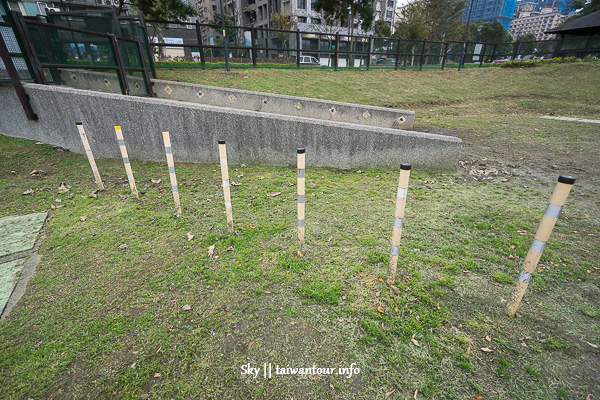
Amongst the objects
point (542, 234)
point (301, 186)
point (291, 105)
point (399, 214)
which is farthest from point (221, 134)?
point (542, 234)

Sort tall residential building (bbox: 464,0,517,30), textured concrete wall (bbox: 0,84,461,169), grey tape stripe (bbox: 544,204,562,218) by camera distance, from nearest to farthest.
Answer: grey tape stripe (bbox: 544,204,562,218), textured concrete wall (bbox: 0,84,461,169), tall residential building (bbox: 464,0,517,30)

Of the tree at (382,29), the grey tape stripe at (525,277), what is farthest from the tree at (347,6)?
the grey tape stripe at (525,277)

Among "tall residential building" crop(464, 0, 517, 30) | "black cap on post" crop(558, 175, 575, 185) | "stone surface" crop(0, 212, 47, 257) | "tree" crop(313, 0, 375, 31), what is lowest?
"stone surface" crop(0, 212, 47, 257)

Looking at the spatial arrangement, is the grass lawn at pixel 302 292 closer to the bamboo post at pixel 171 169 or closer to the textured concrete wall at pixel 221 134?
the bamboo post at pixel 171 169

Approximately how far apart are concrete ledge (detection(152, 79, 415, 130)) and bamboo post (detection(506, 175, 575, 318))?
7752mm

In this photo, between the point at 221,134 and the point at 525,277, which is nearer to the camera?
the point at 525,277

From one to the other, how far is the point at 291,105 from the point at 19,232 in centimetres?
780

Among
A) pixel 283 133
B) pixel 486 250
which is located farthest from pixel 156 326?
pixel 283 133

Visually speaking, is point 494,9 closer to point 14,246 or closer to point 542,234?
point 542,234

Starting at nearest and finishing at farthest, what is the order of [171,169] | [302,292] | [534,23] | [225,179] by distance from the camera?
[302,292] < [225,179] < [171,169] < [534,23]

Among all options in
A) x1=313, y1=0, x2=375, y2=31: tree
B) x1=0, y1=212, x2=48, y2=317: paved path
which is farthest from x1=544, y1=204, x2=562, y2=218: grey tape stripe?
x1=313, y1=0, x2=375, y2=31: tree

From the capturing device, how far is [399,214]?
2.48 metres

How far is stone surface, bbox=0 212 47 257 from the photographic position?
3363 mm

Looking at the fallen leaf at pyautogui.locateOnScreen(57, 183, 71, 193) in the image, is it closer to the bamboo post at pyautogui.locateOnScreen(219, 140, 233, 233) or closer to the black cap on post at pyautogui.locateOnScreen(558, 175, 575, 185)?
the bamboo post at pyautogui.locateOnScreen(219, 140, 233, 233)
